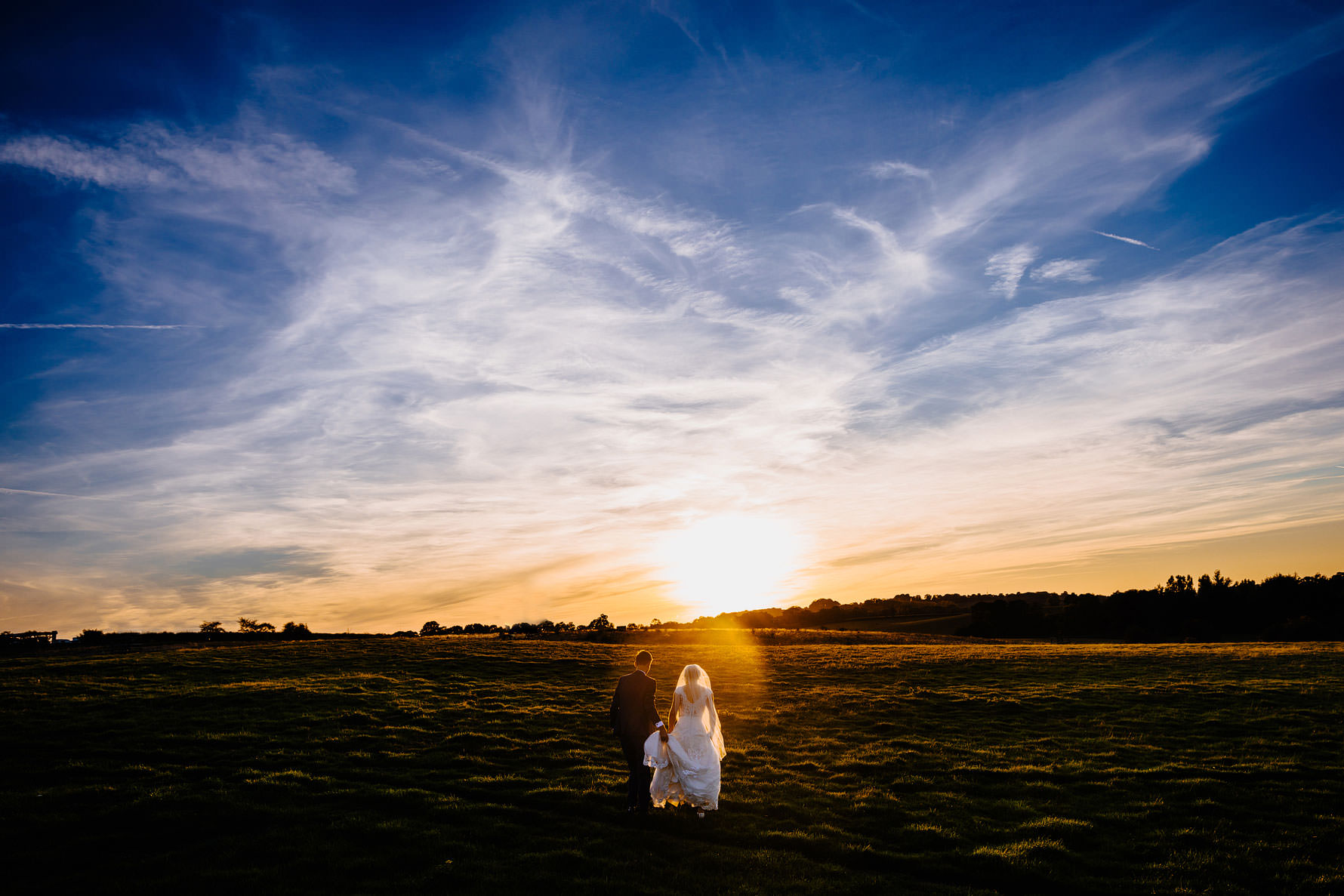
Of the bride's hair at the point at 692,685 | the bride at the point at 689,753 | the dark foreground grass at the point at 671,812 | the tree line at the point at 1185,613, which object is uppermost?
the bride's hair at the point at 692,685

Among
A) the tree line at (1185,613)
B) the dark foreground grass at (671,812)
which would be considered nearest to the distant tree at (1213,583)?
the tree line at (1185,613)

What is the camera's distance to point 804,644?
66625mm

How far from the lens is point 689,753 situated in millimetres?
15320

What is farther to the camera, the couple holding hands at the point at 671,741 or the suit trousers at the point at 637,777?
the suit trousers at the point at 637,777

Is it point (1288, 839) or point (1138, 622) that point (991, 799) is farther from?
point (1138, 622)

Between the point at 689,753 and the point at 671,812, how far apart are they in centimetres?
195

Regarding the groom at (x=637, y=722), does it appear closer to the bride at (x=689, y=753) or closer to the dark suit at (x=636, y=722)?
the dark suit at (x=636, y=722)

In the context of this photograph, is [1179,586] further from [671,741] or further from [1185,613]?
[671,741]

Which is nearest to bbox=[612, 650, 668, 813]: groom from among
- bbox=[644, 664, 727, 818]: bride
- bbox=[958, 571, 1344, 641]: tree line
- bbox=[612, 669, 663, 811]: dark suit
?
bbox=[612, 669, 663, 811]: dark suit

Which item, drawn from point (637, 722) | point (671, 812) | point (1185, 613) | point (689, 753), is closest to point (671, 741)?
point (689, 753)

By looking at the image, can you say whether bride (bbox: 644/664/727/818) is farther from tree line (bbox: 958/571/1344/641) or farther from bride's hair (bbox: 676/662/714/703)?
tree line (bbox: 958/571/1344/641)

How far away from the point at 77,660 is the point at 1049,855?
5720 cm

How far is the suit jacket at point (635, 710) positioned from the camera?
51.1ft

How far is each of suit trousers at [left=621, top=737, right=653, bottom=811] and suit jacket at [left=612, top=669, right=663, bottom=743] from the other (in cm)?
17
